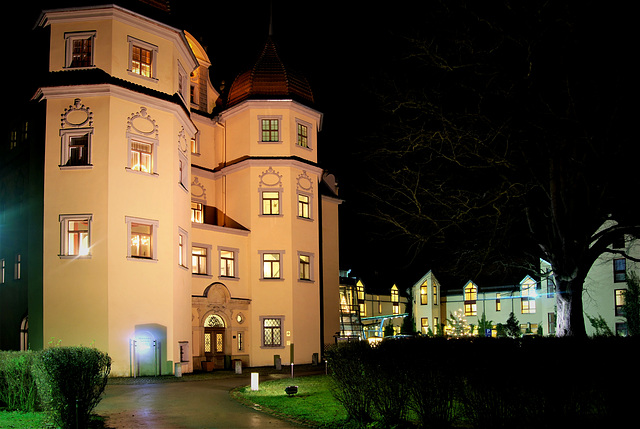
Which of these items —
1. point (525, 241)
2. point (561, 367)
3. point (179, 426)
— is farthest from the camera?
point (525, 241)

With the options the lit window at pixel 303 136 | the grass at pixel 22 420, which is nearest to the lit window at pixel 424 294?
the lit window at pixel 303 136

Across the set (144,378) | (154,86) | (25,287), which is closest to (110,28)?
(154,86)

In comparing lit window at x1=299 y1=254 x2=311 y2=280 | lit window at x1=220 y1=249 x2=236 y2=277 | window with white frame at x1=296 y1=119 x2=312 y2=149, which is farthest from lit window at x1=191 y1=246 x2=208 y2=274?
window with white frame at x1=296 y1=119 x2=312 y2=149

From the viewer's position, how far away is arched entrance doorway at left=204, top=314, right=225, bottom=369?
112 feet

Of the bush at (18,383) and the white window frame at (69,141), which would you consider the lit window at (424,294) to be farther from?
the bush at (18,383)

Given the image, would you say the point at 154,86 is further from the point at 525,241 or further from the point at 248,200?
the point at 525,241

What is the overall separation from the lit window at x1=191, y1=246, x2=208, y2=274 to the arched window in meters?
2.37

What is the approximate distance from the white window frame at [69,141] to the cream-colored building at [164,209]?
1.8 inches

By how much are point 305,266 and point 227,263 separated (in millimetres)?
4566

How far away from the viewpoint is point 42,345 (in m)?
26.2

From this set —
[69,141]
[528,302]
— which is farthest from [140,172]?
[528,302]

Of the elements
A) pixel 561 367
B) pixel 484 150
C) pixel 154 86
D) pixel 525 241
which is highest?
pixel 154 86

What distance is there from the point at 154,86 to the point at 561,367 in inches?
916

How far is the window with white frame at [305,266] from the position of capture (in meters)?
37.2
